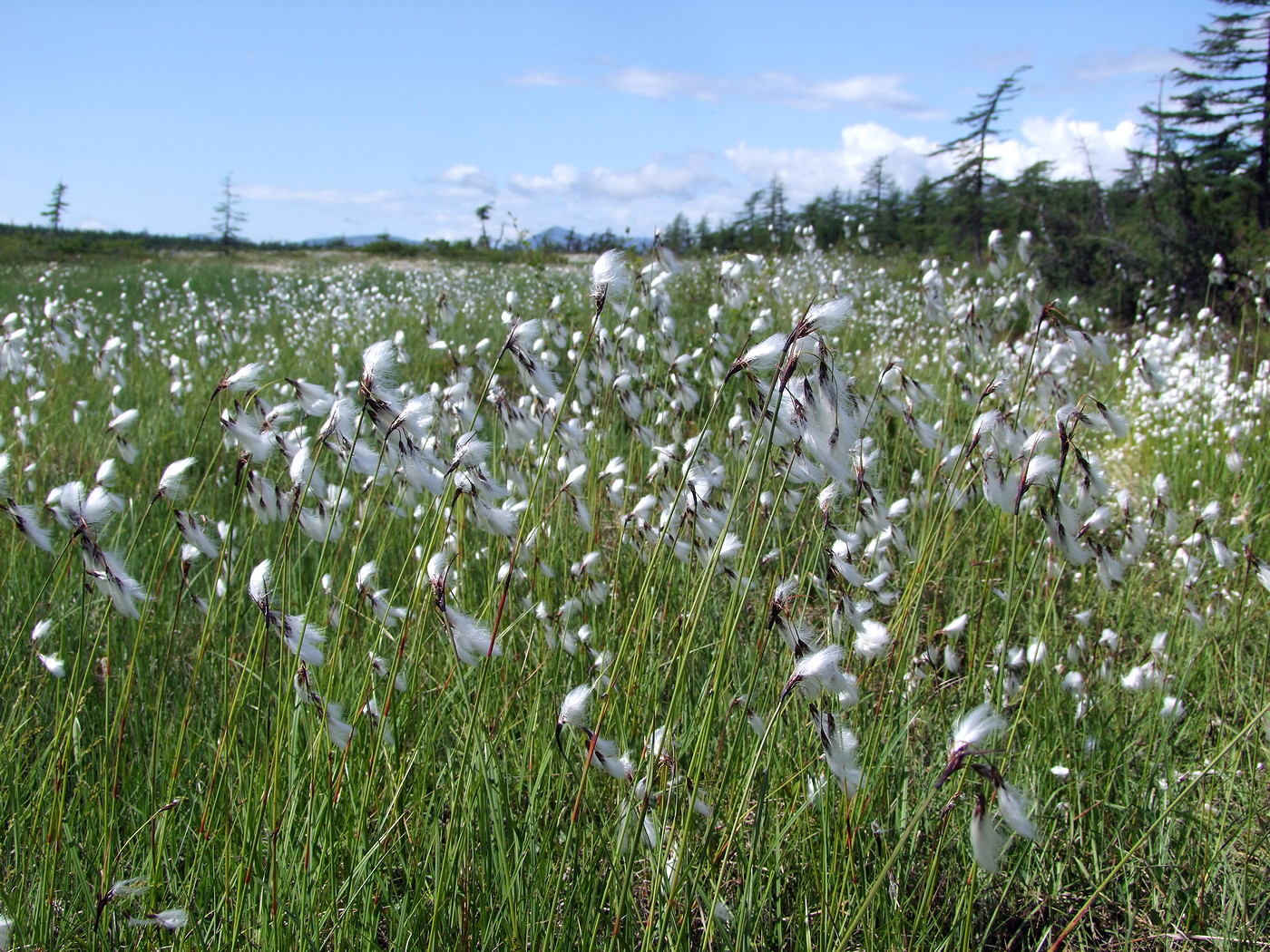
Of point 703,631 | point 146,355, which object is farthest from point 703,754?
point 146,355

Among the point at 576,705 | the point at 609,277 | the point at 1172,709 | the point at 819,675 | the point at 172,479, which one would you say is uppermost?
the point at 609,277

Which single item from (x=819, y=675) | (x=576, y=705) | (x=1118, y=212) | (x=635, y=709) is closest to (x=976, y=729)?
(x=819, y=675)

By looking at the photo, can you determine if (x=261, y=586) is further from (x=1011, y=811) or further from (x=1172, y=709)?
(x=1172, y=709)

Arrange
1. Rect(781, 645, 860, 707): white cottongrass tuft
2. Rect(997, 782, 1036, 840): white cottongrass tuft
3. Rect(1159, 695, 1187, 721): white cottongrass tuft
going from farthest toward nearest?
Rect(1159, 695, 1187, 721): white cottongrass tuft → Rect(781, 645, 860, 707): white cottongrass tuft → Rect(997, 782, 1036, 840): white cottongrass tuft

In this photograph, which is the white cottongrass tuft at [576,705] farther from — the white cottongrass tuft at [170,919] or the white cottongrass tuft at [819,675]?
the white cottongrass tuft at [170,919]

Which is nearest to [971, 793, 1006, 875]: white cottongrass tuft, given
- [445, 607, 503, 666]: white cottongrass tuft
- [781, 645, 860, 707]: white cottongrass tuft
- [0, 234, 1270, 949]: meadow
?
[0, 234, 1270, 949]: meadow

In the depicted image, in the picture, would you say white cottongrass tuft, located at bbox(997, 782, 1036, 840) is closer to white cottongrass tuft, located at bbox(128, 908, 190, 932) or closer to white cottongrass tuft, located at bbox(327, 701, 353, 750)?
white cottongrass tuft, located at bbox(327, 701, 353, 750)

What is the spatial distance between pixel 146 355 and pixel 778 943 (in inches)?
342

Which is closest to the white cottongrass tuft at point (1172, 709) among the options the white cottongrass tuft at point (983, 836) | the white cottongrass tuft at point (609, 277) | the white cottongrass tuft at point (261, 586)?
the white cottongrass tuft at point (983, 836)

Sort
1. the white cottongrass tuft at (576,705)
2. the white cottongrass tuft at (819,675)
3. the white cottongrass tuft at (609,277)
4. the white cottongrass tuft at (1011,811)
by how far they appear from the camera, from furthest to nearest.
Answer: the white cottongrass tuft at (609,277) → the white cottongrass tuft at (576,705) → the white cottongrass tuft at (819,675) → the white cottongrass tuft at (1011,811)

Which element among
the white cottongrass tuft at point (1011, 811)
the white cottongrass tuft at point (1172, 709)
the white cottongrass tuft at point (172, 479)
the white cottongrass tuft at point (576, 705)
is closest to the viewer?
the white cottongrass tuft at point (1011, 811)

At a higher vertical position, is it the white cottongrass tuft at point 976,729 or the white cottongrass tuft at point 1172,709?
the white cottongrass tuft at point 976,729

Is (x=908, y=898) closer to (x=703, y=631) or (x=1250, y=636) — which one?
(x=703, y=631)

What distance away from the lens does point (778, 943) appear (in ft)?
5.84
